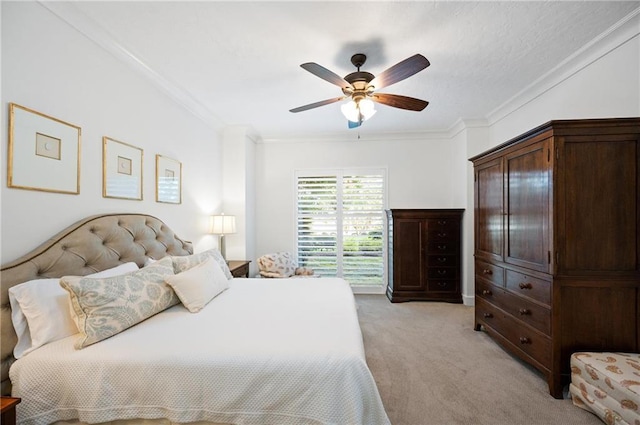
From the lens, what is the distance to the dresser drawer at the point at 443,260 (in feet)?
13.4

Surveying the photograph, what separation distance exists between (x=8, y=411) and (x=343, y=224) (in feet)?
12.8

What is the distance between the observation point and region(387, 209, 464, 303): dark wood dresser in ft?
13.3

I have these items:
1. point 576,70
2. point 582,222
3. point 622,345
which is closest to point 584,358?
point 622,345

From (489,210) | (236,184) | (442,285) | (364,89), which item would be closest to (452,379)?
(489,210)

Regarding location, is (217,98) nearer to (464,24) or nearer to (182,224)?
(182,224)

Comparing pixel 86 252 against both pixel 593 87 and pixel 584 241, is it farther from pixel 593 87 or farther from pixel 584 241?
pixel 593 87

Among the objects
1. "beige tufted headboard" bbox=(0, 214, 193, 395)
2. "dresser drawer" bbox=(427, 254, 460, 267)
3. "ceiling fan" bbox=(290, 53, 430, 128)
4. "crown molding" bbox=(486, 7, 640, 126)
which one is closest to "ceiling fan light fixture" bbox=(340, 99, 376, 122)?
"ceiling fan" bbox=(290, 53, 430, 128)

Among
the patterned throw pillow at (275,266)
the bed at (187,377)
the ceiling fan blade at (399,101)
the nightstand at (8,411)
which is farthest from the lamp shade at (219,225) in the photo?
the nightstand at (8,411)

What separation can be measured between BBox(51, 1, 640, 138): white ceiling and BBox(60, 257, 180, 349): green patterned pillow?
5.54 feet

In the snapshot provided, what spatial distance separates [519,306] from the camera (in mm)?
2320

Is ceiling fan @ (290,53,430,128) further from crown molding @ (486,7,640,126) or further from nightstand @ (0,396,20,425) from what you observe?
nightstand @ (0,396,20,425)

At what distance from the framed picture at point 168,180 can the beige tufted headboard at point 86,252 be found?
1.12 feet

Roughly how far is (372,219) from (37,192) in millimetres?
3886

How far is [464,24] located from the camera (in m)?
1.94
